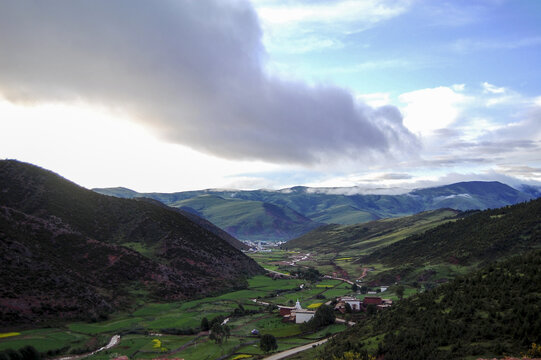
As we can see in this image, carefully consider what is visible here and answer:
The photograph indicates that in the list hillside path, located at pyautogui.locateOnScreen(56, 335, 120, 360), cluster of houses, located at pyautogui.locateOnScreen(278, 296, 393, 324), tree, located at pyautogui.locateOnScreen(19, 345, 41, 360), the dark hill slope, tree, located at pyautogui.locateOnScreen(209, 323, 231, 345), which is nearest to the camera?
tree, located at pyautogui.locateOnScreen(19, 345, 41, 360)

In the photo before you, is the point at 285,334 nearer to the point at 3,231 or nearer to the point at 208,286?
the point at 208,286

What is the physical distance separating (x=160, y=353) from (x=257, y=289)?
244 feet

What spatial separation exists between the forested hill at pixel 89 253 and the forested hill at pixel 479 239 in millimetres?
77883

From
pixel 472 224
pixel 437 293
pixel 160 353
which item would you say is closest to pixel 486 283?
pixel 437 293

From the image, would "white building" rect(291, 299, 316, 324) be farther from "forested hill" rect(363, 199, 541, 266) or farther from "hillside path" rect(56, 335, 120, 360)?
"forested hill" rect(363, 199, 541, 266)

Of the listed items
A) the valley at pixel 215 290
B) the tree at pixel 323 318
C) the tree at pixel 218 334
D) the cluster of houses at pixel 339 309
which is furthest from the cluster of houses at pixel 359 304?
the tree at pixel 218 334

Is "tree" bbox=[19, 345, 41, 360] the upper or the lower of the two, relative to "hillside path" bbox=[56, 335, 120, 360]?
upper

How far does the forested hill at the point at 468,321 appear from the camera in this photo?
109 feet

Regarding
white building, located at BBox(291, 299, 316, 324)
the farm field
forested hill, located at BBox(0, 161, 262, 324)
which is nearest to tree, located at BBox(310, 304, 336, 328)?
the farm field

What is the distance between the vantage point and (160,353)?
6316 cm

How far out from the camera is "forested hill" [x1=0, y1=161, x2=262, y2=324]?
3265 inches

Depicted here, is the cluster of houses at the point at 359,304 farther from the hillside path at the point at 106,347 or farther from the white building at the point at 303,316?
the hillside path at the point at 106,347

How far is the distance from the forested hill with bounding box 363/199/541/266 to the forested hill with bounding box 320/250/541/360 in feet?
303

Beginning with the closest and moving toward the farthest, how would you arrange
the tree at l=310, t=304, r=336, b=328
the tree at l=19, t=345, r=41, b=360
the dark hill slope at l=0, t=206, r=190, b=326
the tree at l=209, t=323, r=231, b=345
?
Result: the tree at l=19, t=345, r=41, b=360 < the tree at l=209, t=323, r=231, b=345 < the dark hill slope at l=0, t=206, r=190, b=326 < the tree at l=310, t=304, r=336, b=328
